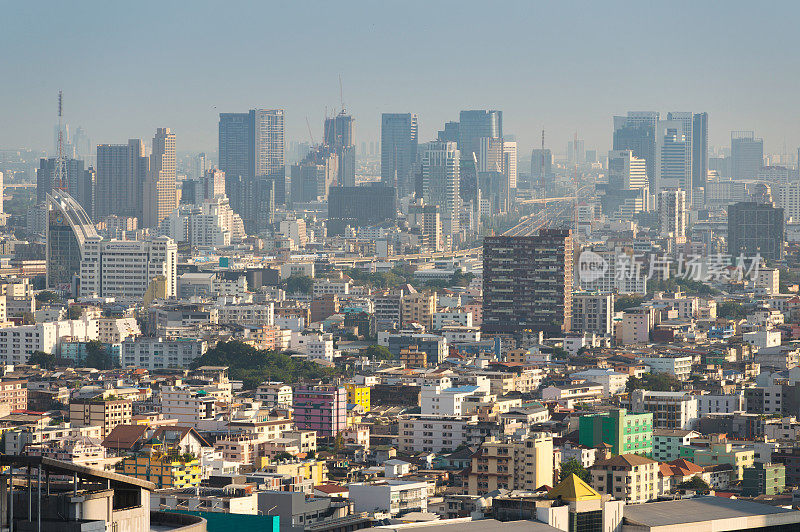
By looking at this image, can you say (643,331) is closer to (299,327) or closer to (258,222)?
(299,327)

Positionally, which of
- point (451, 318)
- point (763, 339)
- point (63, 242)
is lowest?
point (763, 339)

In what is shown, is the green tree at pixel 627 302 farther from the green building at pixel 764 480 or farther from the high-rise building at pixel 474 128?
the high-rise building at pixel 474 128

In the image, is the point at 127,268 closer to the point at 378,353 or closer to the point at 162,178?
the point at 378,353

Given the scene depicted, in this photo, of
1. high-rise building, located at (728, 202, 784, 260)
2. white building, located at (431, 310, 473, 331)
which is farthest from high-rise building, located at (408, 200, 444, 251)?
white building, located at (431, 310, 473, 331)

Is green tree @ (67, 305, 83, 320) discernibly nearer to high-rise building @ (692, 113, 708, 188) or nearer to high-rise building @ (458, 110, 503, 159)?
high-rise building @ (692, 113, 708, 188)

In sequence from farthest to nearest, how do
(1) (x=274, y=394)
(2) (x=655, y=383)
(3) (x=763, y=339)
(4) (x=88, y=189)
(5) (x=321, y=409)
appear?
(4) (x=88, y=189) < (3) (x=763, y=339) < (2) (x=655, y=383) < (1) (x=274, y=394) < (5) (x=321, y=409)

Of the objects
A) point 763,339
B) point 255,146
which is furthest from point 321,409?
point 255,146
